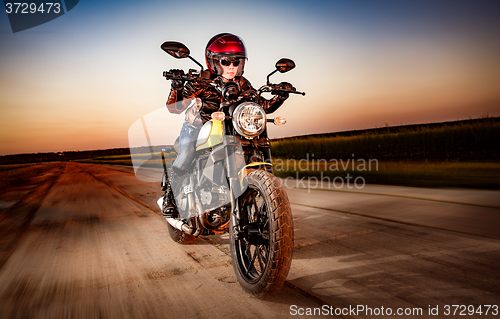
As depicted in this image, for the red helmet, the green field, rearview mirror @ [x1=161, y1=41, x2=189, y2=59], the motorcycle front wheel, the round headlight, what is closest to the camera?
the motorcycle front wheel

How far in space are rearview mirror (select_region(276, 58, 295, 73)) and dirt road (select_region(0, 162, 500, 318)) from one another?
201 centimetres

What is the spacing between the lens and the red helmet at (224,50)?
122 inches

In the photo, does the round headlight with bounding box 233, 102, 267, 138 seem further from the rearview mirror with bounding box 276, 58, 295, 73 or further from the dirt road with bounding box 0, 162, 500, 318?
the dirt road with bounding box 0, 162, 500, 318

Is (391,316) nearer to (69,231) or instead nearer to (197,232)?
(197,232)

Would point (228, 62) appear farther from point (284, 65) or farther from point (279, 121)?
point (279, 121)

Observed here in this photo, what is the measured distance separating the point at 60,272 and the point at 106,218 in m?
3.05

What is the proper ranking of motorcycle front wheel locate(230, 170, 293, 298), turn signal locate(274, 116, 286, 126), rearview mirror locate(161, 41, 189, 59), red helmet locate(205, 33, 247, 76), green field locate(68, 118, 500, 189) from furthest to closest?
green field locate(68, 118, 500, 189)
red helmet locate(205, 33, 247, 76)
turn signal locate(274, 116, 286, 126)
rearview mirror locate(161, 41, 189, 59)
motorcycle front wheel locate(230, 170, 293, 298)

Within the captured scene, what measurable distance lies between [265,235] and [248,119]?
1.00 metres

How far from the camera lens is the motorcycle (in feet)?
7.73

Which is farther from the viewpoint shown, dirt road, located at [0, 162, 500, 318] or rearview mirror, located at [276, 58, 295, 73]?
rearview mirror, located at [276, 58, 295, 73]

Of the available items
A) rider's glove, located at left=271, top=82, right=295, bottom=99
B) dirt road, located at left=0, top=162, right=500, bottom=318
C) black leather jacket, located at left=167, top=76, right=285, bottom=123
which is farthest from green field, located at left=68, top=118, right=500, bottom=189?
rider's glove, located at left=271, top=82, right=295, bottom=99

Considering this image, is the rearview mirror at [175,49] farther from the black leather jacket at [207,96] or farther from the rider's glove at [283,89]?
the rider's glove at [283,89]

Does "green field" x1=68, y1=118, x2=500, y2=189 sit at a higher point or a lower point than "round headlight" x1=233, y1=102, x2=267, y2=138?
lower

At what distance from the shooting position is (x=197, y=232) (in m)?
3.47
